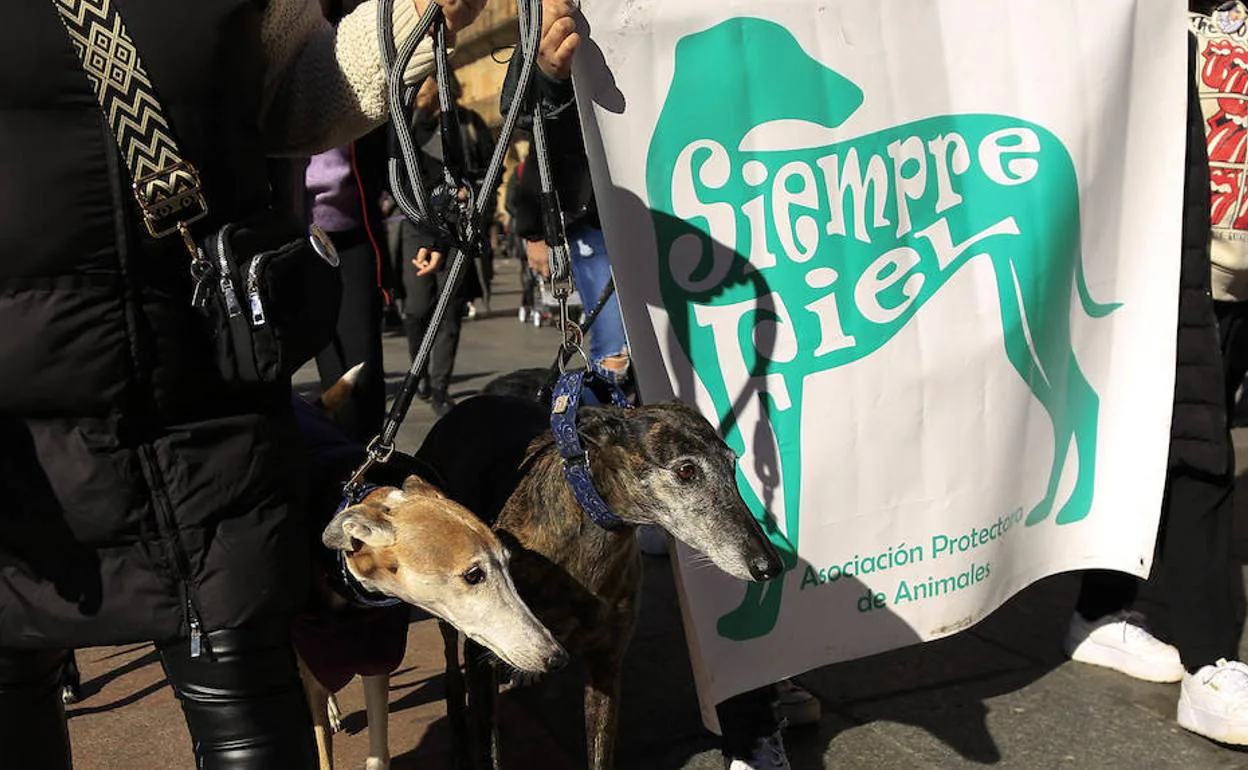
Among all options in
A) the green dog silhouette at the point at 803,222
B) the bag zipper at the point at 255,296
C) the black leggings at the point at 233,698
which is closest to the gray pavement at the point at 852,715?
the green dog silhouette at the point at 803,222

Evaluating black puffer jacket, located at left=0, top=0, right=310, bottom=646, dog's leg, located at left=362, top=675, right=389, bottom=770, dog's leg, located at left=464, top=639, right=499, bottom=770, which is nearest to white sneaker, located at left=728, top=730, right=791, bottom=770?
dog's leg, located at left=464, top=639, right=499, bottom=770

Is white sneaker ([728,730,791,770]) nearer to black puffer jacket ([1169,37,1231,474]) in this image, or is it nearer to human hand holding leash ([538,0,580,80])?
black puffer jacket ([1169,37,1231,474])

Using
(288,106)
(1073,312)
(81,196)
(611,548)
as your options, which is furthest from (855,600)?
(81,196)

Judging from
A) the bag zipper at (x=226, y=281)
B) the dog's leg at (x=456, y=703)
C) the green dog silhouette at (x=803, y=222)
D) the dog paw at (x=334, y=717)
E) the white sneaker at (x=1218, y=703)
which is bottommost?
the white sneaker at (x=1218, y=703)

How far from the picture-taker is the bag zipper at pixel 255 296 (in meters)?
1.69

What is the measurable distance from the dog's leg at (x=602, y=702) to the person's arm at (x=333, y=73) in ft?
4.75

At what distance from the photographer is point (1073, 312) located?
3.27 m

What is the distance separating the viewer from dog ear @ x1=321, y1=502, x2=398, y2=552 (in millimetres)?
1993

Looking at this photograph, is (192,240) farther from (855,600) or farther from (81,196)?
(855,600)

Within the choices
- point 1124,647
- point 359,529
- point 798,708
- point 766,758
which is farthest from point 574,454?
point 1124,647

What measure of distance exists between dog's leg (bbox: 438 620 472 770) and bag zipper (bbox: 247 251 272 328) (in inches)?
55.5

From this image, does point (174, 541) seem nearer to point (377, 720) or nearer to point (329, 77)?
point (329, 77)

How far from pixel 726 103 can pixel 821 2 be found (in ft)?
1.21

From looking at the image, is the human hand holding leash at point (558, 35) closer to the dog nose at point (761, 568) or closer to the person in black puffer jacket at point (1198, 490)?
the dog nose at point (761, 568)
